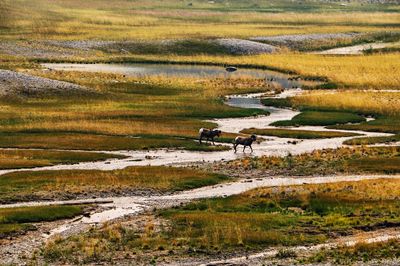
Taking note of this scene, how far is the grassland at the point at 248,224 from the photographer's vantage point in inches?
1829

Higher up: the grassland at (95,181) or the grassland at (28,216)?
the grassland at (28,216)

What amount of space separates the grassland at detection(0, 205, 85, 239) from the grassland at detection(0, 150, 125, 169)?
51.8ft

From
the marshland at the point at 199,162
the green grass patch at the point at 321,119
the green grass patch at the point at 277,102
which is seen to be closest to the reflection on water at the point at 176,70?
the marshland at the point at 199,162

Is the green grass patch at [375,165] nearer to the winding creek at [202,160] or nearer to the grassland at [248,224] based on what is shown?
the winding creek at [202,160]

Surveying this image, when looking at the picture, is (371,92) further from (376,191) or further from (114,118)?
(376,191)

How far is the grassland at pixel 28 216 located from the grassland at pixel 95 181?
4.28 meters

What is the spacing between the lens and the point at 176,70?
14600 centimetres

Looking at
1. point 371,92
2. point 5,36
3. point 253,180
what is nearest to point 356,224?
point 253,180

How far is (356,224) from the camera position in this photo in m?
51.3

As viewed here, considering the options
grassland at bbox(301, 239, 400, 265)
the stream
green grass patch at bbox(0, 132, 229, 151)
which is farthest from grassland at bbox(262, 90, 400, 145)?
grassland at bbox(301, 239, 400, 265)

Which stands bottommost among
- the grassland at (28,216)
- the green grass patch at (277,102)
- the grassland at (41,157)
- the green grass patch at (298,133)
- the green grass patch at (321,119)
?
the green grass patch at (277,102)

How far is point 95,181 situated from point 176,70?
84.0 metres

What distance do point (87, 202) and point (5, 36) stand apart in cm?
13166

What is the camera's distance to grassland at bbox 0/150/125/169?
7025 cm
